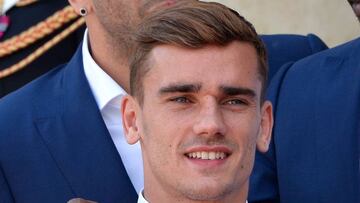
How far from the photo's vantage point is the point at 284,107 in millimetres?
3334

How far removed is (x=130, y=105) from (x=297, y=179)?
1.64ft

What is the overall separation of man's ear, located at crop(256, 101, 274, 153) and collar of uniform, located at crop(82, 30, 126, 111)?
554mm

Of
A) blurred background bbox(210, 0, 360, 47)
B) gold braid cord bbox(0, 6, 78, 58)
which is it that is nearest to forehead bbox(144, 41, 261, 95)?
gold braid cord bbox(0, 6, 78, 58)

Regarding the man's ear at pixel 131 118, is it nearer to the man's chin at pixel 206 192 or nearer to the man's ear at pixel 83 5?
the man's chin at pixel 206 192

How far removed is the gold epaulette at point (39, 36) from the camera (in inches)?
155

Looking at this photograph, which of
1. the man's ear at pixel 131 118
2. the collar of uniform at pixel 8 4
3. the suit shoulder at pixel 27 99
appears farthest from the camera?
the collar of uniform at pixel 8 4

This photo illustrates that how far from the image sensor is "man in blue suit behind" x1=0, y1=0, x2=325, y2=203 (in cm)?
325

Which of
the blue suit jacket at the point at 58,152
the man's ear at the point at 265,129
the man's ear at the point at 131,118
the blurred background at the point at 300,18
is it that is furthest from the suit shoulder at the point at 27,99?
the blurred background at the point at 300,18

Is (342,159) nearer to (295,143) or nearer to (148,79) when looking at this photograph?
(295,143)

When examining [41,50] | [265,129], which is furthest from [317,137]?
[41,50]

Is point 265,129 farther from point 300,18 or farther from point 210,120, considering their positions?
point 300,18

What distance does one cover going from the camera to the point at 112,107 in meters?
3.43

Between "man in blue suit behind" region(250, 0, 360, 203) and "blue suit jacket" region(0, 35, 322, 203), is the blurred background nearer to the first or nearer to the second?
"man in blue suit behind" region(250, 0, 360, 203)

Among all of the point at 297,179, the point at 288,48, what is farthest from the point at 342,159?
the point at 288,48
